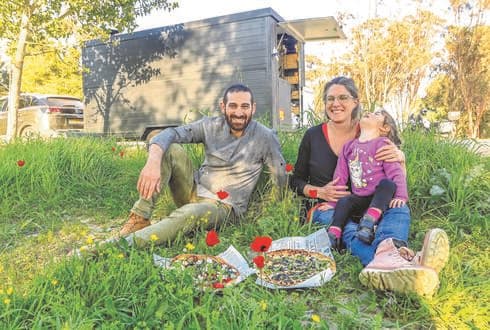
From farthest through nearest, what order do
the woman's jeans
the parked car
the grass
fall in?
the parked car, the woman's jeans, the grass

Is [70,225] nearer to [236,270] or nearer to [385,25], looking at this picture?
[236,270]

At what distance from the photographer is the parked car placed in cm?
918

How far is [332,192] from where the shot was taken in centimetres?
255

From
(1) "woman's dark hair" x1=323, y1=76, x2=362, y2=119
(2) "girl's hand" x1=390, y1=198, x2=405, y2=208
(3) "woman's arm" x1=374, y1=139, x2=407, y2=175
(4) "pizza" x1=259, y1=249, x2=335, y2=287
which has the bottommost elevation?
(4) "pizza" x1=259, y1=249, x2=335, y2=287

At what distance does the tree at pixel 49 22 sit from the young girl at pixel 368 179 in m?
7.08

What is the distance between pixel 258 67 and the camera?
6.94 m

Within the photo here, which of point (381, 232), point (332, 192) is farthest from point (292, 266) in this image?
point (332, 192)

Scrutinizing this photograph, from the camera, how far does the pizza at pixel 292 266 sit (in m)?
1.88

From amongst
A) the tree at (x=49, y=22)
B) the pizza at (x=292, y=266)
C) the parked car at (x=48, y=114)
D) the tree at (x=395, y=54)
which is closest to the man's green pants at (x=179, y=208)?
the pizza at (x=292, y=266)

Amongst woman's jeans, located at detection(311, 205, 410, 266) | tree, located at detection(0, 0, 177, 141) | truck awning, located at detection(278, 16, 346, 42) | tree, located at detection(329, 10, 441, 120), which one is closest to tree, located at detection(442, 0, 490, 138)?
tree, located at detection(329, 10, 441, 120)

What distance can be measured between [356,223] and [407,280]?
0.78 meters

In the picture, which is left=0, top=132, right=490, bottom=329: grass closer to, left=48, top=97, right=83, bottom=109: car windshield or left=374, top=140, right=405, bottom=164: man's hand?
left=374, top=140, right=405, bottom=164: man's hand

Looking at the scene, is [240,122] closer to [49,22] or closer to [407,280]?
[407,280]

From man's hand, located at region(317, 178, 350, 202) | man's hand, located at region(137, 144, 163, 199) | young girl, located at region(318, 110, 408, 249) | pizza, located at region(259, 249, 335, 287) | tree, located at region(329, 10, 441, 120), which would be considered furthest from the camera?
tree, located at region(329, 10, 441, 120)
